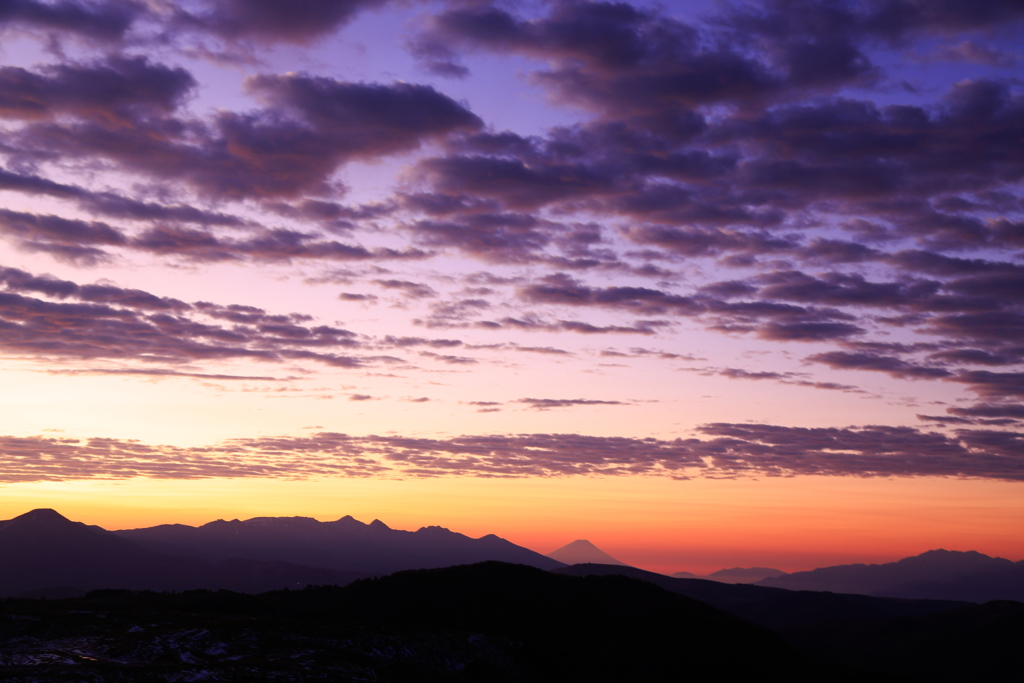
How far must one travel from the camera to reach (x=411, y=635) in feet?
205

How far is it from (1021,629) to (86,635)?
152160 millimetres

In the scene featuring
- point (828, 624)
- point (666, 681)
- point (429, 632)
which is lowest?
point (828, 624)

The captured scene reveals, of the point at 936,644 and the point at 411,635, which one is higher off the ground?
the point at 411,635

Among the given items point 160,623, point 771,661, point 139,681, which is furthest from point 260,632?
point 771,661

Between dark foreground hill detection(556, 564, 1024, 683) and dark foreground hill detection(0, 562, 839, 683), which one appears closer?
dark foreground hill detection(0, 562, 839, 683)

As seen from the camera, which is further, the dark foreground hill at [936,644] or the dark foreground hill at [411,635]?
the dark foreground hill at [936,644]

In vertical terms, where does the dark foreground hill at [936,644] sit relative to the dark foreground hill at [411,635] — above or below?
below

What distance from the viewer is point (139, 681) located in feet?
136

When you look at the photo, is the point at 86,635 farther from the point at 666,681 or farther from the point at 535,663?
the point at 666,681

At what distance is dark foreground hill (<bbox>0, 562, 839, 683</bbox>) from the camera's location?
48438 mm

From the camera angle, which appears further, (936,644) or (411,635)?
(936,644)

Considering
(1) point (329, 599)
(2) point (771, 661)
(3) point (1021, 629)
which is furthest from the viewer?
(3) point (1021, 629)

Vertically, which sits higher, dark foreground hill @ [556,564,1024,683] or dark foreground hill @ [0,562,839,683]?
dark foreground hill @ [0,562,839,683]

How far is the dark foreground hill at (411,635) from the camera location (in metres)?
Result: 48.4
